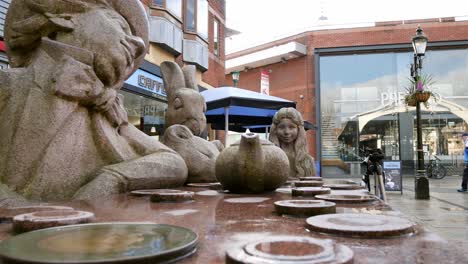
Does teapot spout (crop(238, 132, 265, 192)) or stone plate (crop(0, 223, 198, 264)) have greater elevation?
teapot spout (crop(238, 132, 265, 192))

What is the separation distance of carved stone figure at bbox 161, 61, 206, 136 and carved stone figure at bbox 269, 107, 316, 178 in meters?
1.19

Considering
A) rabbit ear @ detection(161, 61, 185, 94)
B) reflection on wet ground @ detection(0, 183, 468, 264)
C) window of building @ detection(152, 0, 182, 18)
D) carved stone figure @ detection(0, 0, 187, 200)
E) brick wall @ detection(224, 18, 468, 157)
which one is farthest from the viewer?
brick wall @ detection(224, 18, 468, 157)

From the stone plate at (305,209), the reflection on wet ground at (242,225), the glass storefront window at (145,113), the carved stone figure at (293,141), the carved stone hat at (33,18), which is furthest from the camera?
the glass storefront window at (145,113)

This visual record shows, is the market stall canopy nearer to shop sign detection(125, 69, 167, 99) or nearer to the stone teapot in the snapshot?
shop sign detection(125, 69, 167, 99)

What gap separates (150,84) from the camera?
10562mm

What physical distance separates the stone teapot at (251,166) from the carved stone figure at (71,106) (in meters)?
0.56

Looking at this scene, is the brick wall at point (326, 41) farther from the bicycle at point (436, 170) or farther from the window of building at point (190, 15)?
the window of building at point (190, 15)

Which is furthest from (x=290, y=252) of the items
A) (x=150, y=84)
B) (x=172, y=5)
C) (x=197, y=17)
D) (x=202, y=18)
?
(x=202, y=18)

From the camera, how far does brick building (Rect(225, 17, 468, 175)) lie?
62.4ft

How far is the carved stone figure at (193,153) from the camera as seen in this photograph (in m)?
3.97

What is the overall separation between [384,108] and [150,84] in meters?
13.2

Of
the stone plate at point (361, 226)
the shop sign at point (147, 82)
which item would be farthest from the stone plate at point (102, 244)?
the shop sign at point (147, 82)

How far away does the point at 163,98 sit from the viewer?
11.4 meters

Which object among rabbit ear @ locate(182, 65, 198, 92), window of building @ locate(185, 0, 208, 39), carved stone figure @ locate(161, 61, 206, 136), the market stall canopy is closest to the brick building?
window of building @ locate(185, 0, 208, 39)
